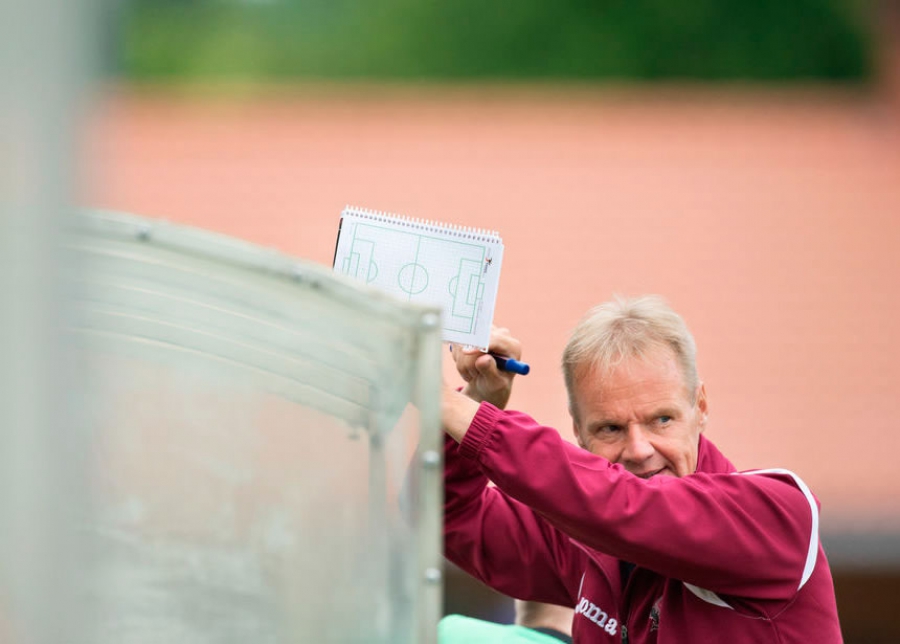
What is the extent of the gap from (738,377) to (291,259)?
6.20 meters

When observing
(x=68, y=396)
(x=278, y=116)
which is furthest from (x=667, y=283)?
(x=68, y=396)

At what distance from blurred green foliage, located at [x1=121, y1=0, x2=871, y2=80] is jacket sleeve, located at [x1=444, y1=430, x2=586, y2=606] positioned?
11508mm

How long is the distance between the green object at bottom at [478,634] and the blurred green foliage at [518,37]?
1160 cm

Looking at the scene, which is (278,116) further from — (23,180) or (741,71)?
(23,180)

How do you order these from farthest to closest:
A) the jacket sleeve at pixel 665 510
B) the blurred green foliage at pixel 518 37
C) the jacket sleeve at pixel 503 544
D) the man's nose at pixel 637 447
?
1. the blurred green foliage at pixel 518 37
2. the jacket sleeve at pixel 503 544
3. the man's nose at pixel 637 447
4. the jacket sleeve at pixel 665 510

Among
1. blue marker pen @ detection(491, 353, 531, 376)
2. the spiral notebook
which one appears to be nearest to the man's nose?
blue marker pen @ detection(491, 353, 531, 376)

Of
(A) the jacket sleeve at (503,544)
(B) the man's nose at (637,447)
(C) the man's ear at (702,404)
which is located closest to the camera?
(B) the man's nose at (637,447)

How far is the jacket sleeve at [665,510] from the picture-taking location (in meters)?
1.94

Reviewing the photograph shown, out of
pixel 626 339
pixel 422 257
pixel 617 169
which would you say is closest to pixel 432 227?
pixel 422 257

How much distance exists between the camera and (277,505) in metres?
1.71

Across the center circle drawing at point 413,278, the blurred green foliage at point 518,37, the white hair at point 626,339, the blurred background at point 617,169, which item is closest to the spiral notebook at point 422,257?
the center circle drawing at point 413,278

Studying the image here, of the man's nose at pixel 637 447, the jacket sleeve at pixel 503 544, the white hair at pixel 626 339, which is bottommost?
the jacket sleeve at pixel 503 544

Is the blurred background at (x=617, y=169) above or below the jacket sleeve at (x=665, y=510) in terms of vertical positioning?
above

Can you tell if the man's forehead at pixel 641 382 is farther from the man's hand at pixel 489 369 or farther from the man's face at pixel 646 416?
the man's hand at pixel 489 369
